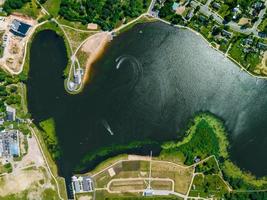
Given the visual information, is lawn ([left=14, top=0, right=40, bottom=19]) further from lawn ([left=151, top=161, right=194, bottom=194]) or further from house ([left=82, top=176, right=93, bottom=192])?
lawn ([left=151, top=161, right=194, bottom=194])

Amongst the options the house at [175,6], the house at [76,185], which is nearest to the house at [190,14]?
the house at [175,6]

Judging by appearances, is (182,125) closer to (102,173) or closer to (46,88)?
(102,173)

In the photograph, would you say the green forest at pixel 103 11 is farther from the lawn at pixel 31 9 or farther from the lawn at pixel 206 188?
the lawn at pixel 206 188

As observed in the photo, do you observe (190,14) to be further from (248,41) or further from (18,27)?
(18,27)

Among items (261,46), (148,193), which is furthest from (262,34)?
(148,193)

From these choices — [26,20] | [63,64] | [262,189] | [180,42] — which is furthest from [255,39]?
[26,20]
